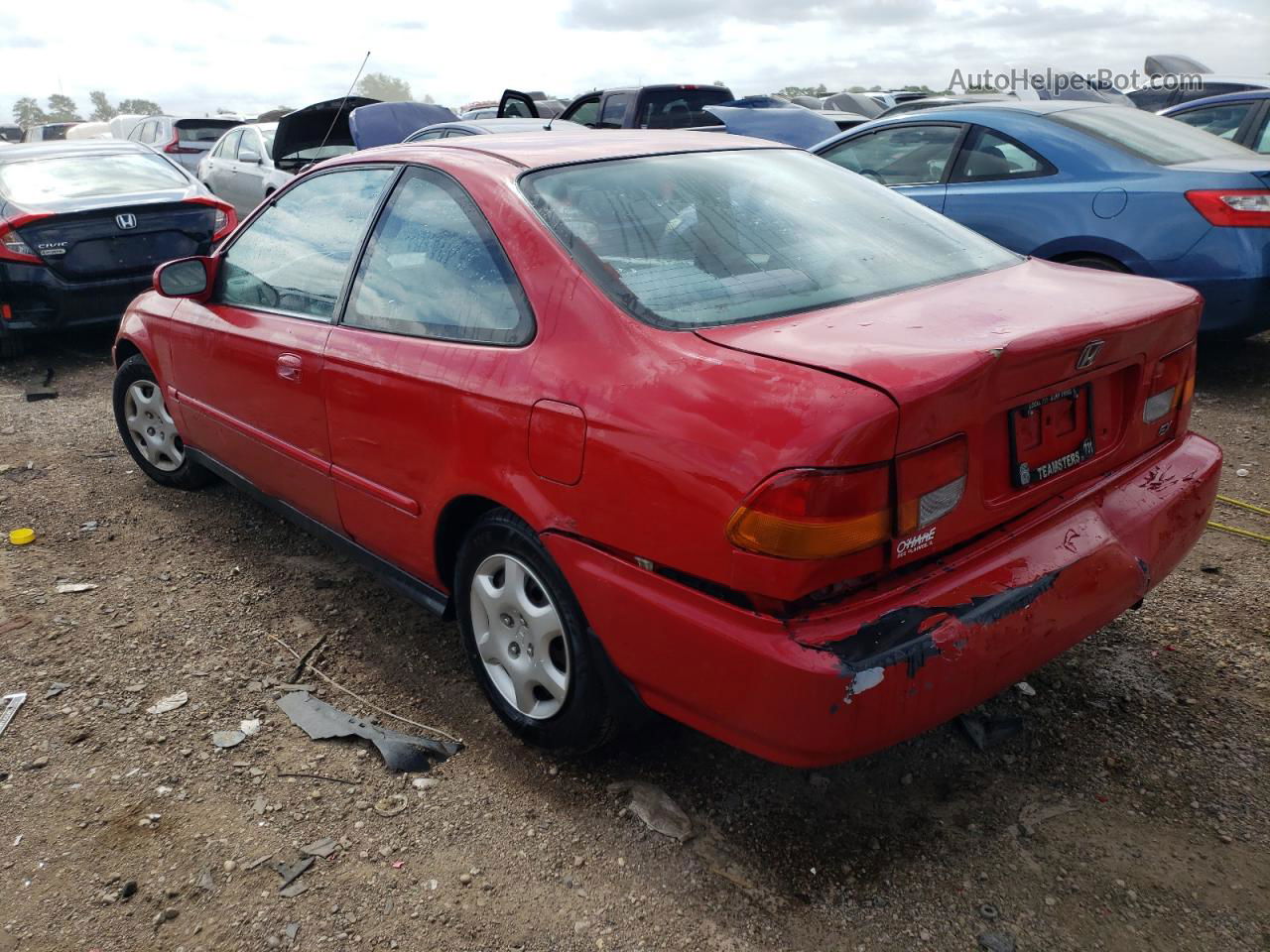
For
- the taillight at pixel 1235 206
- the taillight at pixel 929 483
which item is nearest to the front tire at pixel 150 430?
the taillight at pixel 929 483

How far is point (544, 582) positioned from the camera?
7.78 ft

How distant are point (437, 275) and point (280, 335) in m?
0.80

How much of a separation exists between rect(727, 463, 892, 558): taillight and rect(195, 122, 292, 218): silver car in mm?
9584

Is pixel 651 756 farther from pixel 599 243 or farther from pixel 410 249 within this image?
pixel 410 249

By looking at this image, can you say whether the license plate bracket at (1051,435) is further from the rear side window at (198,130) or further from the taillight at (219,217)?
the rear side window at (198,130)

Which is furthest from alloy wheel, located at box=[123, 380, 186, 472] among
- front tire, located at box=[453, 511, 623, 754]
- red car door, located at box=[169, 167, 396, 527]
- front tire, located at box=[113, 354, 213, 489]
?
front tire, located at box=[453, 511, 623, 754]

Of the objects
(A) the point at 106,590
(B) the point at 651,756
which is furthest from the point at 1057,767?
(A) the point at 106,590

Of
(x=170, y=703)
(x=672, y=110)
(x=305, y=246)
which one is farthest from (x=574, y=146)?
(x=672, y=110)

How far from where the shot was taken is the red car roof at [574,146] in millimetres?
2758

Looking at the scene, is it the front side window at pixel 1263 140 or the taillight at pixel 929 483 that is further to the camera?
the front side window at pixel 1263 140

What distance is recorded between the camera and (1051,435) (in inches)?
85.5

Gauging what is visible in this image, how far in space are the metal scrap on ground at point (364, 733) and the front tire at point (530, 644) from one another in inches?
8.0

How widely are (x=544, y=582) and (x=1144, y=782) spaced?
1544 mm

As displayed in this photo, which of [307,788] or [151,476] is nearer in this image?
[307,788]
